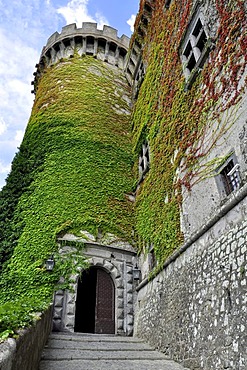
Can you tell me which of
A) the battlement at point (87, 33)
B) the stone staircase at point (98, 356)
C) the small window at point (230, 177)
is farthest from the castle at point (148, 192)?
the battlement at point (87, 33)

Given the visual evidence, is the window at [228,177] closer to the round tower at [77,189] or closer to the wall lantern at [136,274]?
the wall lantern at [136,274]

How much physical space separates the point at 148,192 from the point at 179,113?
10.1 feet

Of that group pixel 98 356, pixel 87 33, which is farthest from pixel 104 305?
pixel 87 33

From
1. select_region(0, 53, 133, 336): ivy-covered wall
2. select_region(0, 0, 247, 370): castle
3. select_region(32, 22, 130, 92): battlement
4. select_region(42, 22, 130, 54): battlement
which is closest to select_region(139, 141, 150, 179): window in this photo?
select_region(0, 0, 247, 370): castle

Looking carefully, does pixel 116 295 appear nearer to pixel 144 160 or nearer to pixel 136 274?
pixel 136 274

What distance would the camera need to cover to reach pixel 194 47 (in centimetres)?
802

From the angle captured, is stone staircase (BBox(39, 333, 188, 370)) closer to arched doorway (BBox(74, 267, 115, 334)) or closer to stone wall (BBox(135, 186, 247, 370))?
stone wall (BBox(135, 186, 247, 370))

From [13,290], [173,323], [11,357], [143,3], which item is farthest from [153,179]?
[143,3]

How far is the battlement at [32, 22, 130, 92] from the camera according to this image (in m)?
17.7

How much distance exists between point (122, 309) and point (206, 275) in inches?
213

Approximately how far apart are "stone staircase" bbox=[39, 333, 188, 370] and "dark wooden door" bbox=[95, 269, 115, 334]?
1.79 meters

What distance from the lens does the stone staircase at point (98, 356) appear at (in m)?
5.02

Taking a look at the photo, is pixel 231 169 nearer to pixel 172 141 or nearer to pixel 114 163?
pixel 172 141

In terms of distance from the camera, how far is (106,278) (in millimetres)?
10180
